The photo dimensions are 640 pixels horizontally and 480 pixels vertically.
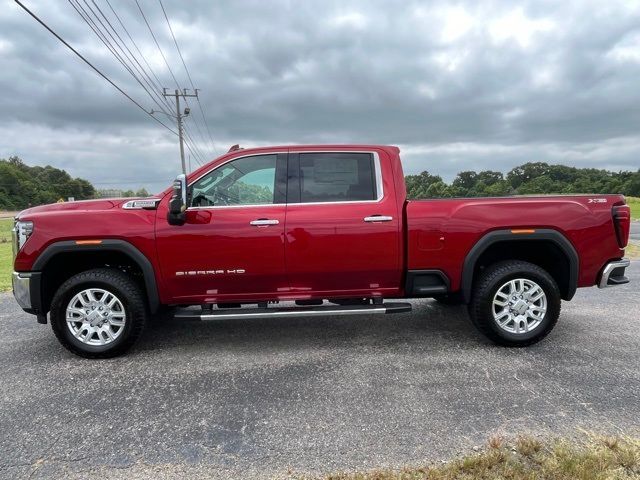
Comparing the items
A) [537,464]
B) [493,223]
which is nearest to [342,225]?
[493,223]

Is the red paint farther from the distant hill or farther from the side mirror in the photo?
the distant hill

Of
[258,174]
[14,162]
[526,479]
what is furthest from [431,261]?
[14,162]

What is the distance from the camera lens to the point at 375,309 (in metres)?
4.16

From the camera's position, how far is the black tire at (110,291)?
13.3 ft

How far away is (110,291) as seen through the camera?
4.09 meters

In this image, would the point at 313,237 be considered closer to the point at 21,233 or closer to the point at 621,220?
the point at 21,233

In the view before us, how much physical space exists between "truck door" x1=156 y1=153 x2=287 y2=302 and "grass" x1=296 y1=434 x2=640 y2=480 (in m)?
2.07

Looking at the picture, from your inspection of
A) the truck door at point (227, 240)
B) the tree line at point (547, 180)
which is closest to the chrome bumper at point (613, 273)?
the truck door at point (227, 240)

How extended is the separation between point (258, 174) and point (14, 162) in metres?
143

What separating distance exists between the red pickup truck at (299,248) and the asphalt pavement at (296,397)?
0.42 m

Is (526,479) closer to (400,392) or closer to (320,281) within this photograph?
(400,392)

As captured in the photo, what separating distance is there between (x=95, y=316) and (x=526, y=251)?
4.31 meters

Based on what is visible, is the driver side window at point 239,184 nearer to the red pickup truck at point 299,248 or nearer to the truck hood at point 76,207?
the red pickup truck at point 299,248

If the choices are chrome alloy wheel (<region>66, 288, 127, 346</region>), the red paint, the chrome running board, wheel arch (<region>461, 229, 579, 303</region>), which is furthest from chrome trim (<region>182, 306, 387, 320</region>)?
wheel arch (<region>461, 229, 579, 303</region>)
